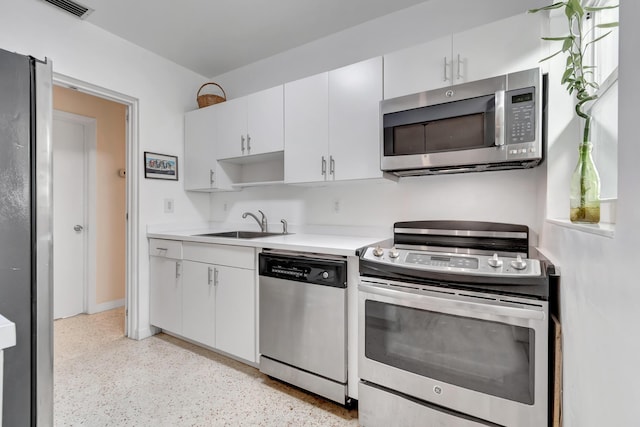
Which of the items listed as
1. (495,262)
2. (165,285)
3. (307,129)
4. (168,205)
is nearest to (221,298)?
(165,285)

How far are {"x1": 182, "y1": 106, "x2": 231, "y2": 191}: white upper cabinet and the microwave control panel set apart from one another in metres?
2.27

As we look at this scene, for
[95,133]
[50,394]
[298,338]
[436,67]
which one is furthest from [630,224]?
[95,133]

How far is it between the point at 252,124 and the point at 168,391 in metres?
2.02

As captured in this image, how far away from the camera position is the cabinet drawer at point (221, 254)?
202cm

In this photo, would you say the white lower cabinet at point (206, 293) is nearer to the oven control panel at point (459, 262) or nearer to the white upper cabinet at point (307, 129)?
the white upper cabinet at point (307, 129)

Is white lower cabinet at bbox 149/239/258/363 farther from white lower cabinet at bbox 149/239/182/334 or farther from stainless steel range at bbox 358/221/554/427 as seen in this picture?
stainless steel range at bbox 358/221/554/427

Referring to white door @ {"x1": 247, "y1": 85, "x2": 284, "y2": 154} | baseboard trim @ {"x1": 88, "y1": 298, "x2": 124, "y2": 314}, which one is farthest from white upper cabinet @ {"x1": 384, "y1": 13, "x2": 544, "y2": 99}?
baseboard trim @ {"x1": 88, "y1": 298, "x2": 124, "y2": 314}

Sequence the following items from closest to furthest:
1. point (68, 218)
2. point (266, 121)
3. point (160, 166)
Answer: point (266, 121), point (160, 166), point (68, 218)

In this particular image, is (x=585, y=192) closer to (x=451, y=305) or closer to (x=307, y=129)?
(x=451, y=305)

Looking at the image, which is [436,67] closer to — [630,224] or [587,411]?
[630,224]

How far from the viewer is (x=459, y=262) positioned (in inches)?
52.9

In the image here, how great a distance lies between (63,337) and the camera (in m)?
2.58

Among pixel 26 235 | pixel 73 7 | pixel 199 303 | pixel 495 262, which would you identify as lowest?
pixel 199 303

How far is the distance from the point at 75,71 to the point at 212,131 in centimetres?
104
